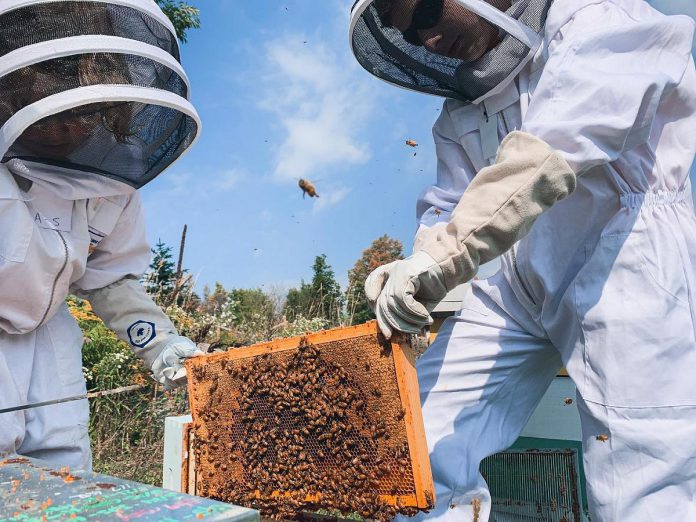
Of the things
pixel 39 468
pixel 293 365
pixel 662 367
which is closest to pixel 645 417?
pixel 662 367

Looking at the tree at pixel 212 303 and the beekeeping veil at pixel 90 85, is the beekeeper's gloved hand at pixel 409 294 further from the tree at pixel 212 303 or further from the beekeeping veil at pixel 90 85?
the tree at pixel 212 303

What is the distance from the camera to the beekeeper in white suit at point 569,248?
7.63 feet

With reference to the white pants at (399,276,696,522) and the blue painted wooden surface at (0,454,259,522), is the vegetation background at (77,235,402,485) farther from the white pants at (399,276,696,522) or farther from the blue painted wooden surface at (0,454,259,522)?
the blue painted wooden surface at (0,454,259,522)

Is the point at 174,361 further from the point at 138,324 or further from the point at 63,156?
the point at 63,156

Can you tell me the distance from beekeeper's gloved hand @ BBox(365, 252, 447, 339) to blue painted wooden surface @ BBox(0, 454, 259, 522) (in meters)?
1.07

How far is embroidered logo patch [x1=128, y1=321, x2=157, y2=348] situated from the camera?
3.36 m

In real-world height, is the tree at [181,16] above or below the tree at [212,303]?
above

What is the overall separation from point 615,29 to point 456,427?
1.94m

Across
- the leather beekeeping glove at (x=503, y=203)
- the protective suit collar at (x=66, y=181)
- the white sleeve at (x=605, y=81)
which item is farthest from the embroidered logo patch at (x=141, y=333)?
the white sleeve at (x=605, y=81)

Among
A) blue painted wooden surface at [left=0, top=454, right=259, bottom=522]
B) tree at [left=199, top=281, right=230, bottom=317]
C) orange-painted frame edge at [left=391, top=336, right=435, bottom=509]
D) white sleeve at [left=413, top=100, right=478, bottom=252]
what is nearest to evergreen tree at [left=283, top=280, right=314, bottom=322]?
tree at [left=199, top=281, right=230, bottom=317]

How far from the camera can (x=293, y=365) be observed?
2.74 meters

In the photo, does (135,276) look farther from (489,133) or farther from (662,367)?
(662,367)

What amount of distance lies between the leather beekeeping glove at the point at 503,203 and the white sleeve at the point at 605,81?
0.08 m

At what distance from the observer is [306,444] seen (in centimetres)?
269
